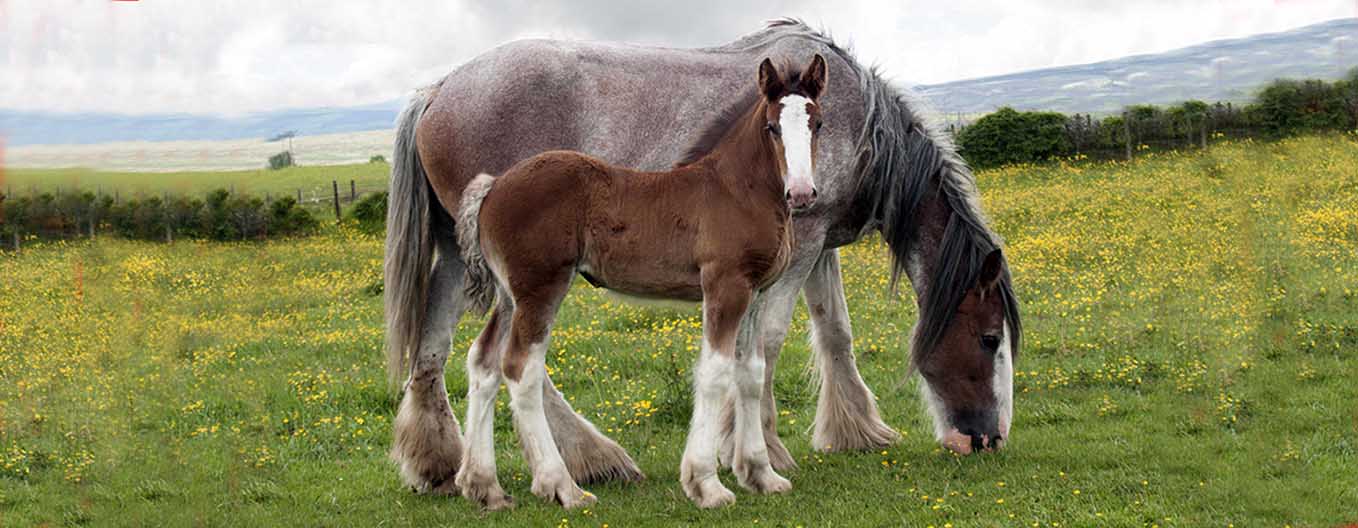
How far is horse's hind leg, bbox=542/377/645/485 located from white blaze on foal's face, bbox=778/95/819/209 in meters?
2.60

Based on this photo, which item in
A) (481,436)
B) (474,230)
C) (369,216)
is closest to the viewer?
(474,230)

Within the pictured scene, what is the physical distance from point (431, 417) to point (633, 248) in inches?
80.0


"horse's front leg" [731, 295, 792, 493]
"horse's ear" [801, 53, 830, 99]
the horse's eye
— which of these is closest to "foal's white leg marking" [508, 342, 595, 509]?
"horse's front leg" [731, 295, 792, 493]

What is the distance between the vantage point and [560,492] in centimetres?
633

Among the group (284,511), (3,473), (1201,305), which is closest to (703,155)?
(284,511)

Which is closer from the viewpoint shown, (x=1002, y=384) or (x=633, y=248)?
(x=633, y=248)

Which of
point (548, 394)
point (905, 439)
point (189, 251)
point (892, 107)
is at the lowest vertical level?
point (905, 439)

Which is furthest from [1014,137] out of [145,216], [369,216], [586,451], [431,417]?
[431,417]

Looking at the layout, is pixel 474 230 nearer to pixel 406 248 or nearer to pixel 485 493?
pixel 406 248

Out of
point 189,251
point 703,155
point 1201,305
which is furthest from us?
point 1201,305

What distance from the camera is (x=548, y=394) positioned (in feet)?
23.7

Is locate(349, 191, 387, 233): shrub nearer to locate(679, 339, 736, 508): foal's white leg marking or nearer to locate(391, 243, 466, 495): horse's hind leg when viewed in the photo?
locate(391, 243, 466, 495): horse's hind leg

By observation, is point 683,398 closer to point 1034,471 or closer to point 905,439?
point 905,439

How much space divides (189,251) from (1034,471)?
6697mm
